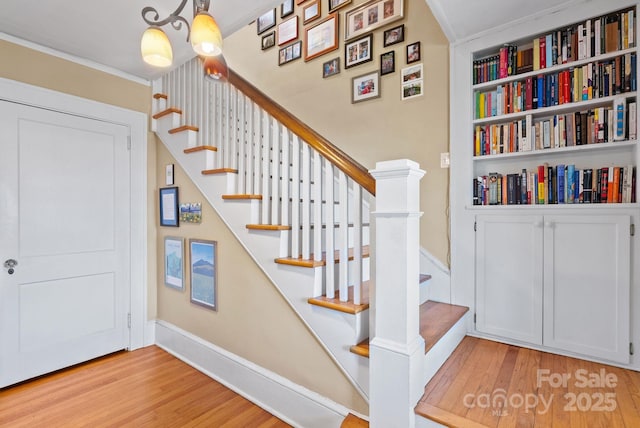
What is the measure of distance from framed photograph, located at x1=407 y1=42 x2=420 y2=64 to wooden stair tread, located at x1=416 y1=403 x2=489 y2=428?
87.4 inches

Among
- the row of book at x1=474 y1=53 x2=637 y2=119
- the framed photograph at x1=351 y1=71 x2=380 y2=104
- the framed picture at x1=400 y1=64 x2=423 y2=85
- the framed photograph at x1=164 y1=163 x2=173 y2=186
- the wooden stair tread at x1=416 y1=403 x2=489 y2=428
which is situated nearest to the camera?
the wooden stair tread at x1=416 y1=403 x2=489 y2=428

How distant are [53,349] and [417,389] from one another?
8.78 ft

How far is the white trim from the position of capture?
7.45ft

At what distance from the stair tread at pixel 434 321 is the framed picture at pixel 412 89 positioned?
4.97 ft

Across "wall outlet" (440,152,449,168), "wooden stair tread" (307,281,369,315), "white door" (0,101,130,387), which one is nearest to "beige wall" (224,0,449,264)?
"wall outlet" (440,152,449,168)

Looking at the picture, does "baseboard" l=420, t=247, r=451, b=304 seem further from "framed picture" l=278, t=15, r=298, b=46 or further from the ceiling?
"framed picture" l=278, t=15, r=298, b=46

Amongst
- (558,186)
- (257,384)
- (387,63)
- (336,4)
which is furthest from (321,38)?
(257,384)

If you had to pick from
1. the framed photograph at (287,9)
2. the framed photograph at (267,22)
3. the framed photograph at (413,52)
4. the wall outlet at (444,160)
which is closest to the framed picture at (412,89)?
the framed photograph at (413,52)

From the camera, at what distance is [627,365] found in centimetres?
171

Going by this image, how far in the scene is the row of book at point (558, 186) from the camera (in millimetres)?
1718

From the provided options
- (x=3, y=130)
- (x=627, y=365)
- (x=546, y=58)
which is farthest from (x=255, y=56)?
(x=627, y=365)

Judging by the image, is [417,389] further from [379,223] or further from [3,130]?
[3,130]

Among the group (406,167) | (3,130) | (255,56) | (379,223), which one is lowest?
(379,223)

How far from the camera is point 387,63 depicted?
2520 mm
